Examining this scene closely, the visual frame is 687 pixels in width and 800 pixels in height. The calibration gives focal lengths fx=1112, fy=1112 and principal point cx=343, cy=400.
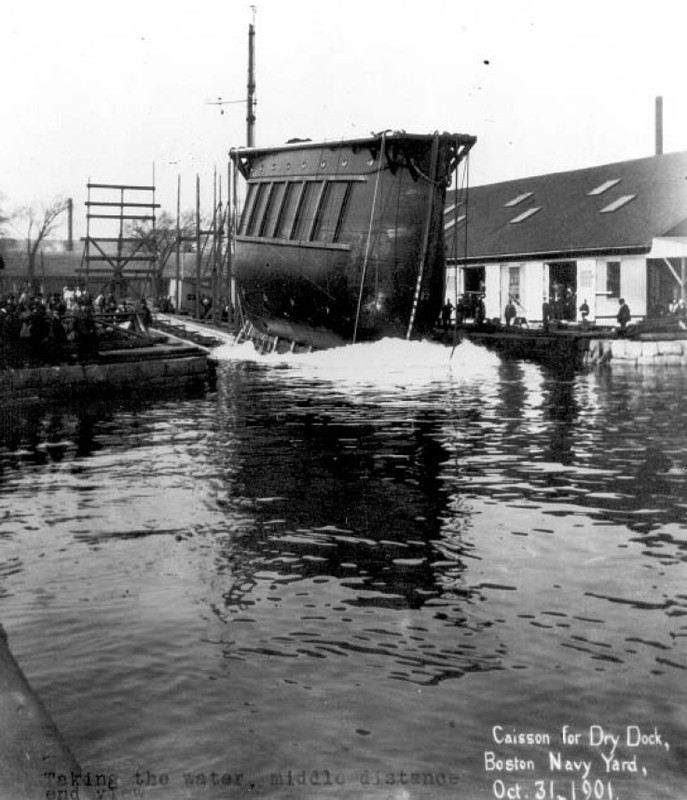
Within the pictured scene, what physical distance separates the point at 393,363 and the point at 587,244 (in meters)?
12.2

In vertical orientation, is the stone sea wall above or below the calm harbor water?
above

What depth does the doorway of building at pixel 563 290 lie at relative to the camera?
3519 cm

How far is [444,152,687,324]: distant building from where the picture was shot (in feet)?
105

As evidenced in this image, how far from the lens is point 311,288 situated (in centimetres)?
2617

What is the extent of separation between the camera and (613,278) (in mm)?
33656

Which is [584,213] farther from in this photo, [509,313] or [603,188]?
[509,313]

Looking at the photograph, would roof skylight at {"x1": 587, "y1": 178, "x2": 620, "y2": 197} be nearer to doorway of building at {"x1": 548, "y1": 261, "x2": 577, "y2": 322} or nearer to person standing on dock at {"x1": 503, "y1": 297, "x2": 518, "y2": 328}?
doorway of building at {"x1": 548, "y1": 261, "x2": 577, "y2": 322}

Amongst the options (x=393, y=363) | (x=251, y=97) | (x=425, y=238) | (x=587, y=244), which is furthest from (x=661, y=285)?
(x=251, y=97)

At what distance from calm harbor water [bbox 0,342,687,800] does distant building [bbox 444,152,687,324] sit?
1903 centimetres

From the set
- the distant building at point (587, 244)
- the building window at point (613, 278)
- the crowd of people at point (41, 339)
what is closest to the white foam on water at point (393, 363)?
the distant building at point (587, 244)

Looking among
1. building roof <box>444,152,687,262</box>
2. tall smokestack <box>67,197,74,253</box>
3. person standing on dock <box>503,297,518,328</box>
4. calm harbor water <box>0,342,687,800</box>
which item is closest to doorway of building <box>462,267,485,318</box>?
building roof <box>444,152,687,262</box>

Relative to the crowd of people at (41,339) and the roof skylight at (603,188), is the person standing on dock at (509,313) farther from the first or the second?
the crowd of people at (41,339)

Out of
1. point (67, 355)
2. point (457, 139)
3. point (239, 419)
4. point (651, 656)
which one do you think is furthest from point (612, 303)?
point (651, 656)

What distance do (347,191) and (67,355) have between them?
8359 mm
